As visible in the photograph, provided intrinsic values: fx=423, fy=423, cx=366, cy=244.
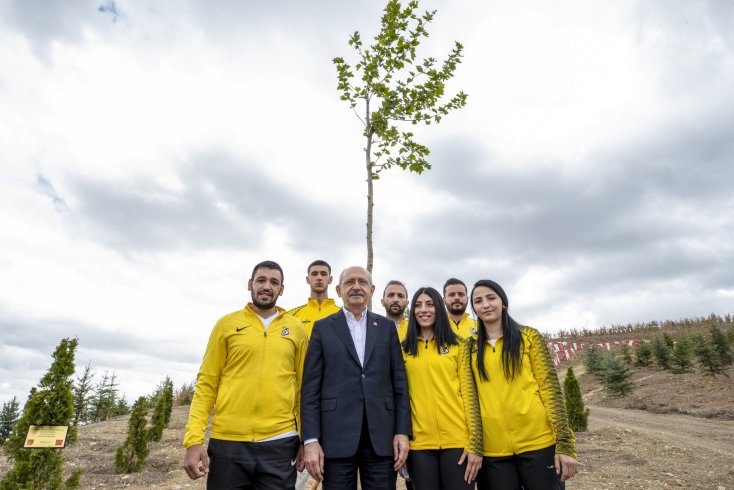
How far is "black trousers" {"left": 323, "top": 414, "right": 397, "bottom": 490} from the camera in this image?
3.07 m

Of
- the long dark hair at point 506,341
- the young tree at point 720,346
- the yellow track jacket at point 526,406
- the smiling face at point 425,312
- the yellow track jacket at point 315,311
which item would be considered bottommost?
the yellow track jacket at point 526,406

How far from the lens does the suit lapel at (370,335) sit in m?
3.39

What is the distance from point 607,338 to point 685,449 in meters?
38.5

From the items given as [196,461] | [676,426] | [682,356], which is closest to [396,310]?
[196,461]

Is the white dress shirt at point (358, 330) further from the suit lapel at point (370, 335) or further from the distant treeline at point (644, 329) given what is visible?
the distant treeline at point (644, 329)

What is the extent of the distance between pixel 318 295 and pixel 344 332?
6.65 ft

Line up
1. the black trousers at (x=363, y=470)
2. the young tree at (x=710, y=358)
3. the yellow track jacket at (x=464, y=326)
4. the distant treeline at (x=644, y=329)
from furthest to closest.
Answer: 1. the distant treeline at (x=644, y=329)
2. the young tree at (x=710, y=358)
3. the yellow track jacket at (x=464, y=326)
4. the black trousers at (x=363, y=470)

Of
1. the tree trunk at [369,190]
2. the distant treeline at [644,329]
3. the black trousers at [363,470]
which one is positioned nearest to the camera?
the black trousers at [363,470]

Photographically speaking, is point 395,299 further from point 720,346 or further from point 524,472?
point 720,346

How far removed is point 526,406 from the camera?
315 cm

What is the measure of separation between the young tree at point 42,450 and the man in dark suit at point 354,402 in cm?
503

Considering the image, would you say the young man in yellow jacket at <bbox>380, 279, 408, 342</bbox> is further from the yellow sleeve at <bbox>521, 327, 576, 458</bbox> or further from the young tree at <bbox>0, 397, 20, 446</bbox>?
the young tree at <bbox>0, 397, 20, 446</bbox>

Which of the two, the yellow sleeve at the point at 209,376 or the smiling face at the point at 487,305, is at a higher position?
the smiling face at the point at 487,305

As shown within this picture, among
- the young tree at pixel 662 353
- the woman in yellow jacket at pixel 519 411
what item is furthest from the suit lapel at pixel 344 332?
the young tree at pixel 662 353
